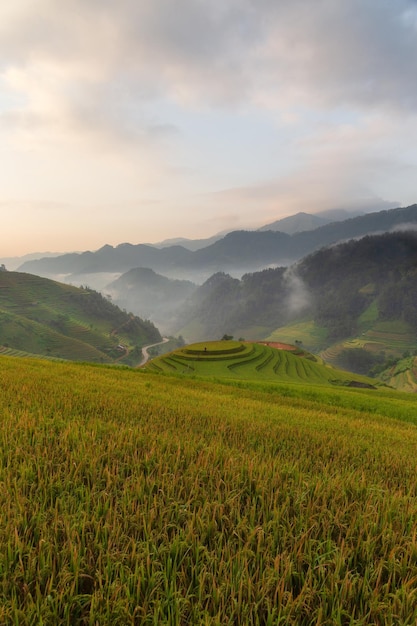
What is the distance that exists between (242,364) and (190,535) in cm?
6971

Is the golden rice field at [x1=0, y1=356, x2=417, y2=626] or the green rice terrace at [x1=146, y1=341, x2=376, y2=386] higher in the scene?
the golden rice field at [x1=0, y1=356, x2=417, y2=626]

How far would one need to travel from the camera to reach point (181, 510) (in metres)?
2.97

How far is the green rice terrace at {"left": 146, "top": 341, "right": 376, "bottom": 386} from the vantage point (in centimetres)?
6675

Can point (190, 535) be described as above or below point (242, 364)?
above

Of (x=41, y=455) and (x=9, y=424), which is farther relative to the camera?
(x=9, y=424)

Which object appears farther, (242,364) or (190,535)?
(242,364)

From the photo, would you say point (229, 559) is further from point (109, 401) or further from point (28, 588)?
point (109, 401)

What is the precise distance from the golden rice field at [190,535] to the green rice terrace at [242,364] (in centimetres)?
5938

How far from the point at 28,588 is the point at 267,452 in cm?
393

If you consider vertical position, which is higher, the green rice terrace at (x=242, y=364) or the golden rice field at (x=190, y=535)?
the golden rice field at (x=190, y=535)

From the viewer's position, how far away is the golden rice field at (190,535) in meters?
2.05

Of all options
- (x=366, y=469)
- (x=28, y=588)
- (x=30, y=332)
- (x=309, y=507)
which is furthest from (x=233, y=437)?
(x=30, y=332)

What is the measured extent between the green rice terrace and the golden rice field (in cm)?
A: 5938

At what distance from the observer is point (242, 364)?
71000 mm
